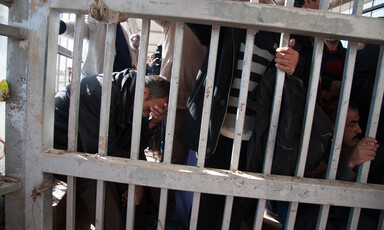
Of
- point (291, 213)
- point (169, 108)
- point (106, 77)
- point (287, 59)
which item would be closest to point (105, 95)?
point (106, 77)

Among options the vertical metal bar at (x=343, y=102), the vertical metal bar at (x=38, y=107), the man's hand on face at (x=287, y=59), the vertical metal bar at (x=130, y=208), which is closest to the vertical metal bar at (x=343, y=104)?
the vertical metal bar at (x=343, y=102)

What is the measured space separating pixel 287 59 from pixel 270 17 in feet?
0.75

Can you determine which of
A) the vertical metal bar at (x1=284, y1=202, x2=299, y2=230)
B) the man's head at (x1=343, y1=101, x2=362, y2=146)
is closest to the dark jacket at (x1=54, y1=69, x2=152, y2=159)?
the vertical metal bar at (x1=284, y1=202, x2=299, y2=230)

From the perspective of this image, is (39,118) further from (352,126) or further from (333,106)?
(352,126)

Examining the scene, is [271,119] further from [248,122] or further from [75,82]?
[75,82]

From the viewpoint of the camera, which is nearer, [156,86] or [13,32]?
[13,32]

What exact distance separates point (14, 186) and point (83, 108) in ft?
2.17

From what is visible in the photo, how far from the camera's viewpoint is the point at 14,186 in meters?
1.29

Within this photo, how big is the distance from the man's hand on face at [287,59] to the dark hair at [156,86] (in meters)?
1.01

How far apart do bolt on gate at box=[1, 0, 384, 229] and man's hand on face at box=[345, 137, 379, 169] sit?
0.03m

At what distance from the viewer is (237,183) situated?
48.8 inches

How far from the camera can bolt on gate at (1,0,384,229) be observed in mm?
1147

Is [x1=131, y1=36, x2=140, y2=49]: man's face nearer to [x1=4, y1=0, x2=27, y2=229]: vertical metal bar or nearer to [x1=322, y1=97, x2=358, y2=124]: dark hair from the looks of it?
[x1=4, y1=0, x2=27, y2=229]: vertical metal bar

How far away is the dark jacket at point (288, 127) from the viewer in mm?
1258
